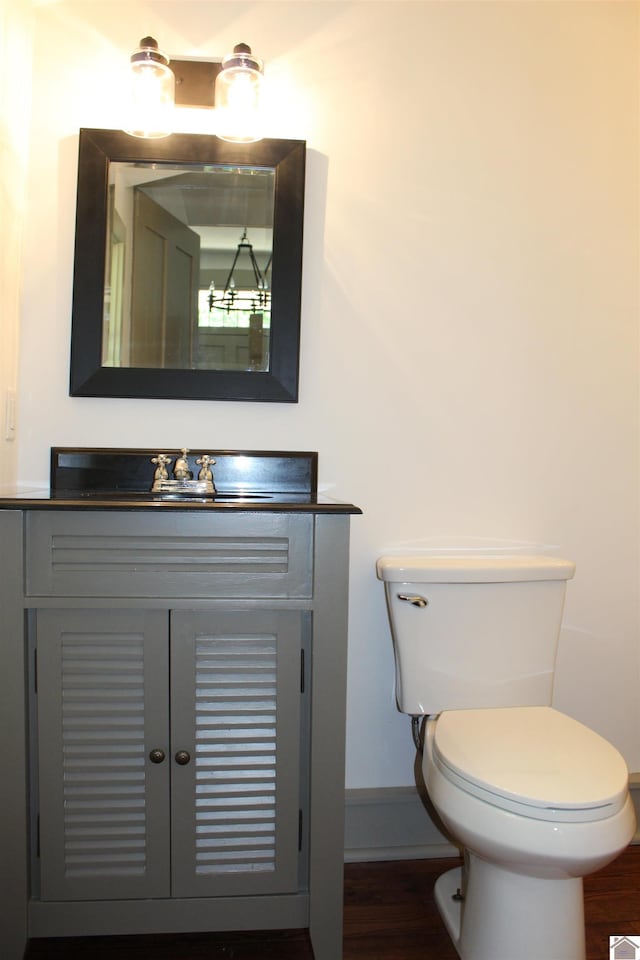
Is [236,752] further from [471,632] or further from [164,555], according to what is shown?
[471,632]

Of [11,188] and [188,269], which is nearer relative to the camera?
[11,188]

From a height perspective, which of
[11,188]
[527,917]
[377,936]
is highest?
[11,188]

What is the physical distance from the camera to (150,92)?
1686 millimetres

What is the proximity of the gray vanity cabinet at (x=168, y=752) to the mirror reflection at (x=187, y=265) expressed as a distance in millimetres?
724

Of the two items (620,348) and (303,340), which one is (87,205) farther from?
(620,348)

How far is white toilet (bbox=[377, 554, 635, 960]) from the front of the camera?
47.8 inches

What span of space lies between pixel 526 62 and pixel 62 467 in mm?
1614

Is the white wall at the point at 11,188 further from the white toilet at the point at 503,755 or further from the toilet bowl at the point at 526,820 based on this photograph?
the toilet bowl at the point at 526,820

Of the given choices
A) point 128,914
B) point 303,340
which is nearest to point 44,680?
point 128,914

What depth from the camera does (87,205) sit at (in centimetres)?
175

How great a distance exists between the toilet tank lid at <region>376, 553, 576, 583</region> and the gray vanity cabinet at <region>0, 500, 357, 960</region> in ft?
1.00

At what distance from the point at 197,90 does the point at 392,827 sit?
197cm

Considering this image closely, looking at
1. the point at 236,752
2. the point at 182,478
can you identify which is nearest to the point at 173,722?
the point at 236,752

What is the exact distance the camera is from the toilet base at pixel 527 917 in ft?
4.31
